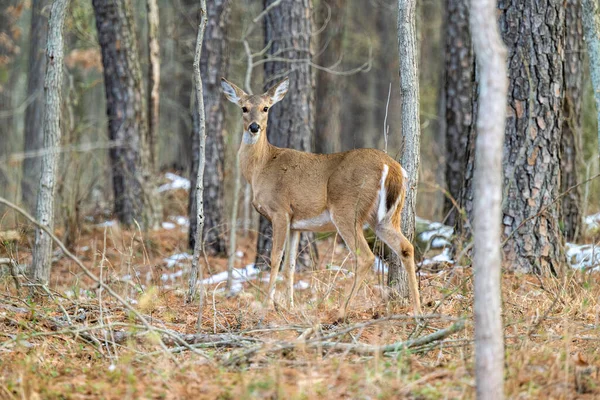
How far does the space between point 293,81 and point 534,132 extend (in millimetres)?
3064

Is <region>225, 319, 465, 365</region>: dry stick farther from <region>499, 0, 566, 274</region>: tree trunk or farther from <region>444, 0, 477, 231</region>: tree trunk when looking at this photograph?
<region>444, 0, 477, 231</region>: tree trunk

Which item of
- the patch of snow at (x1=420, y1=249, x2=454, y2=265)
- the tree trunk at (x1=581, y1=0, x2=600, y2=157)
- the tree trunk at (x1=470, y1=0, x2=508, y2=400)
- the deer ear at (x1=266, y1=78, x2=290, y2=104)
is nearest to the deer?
the deer ear at (x1=266, y1=78, x2=290, y2=104)

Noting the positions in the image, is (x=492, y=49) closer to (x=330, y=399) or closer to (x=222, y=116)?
(x=330, y=399)

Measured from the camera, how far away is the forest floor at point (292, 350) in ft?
13.1

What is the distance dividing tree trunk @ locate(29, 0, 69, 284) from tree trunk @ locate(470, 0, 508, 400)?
4178 mm

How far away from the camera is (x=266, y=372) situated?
13.6ft

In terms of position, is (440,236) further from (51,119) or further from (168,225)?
(168,225)

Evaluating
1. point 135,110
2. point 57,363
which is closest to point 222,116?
point 135,110

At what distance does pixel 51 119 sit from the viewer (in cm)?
663

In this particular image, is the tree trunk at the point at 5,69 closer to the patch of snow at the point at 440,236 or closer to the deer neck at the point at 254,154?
the deer neck at the point at 254,154

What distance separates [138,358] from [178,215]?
29.2 feet

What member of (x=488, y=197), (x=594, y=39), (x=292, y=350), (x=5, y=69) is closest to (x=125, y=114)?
(x=594, y=39)

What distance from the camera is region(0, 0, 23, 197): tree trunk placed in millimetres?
14867

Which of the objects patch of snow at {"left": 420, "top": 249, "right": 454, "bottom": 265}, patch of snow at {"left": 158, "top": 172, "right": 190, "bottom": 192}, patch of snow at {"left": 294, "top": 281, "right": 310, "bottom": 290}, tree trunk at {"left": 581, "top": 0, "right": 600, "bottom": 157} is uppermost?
tree trunk at {"left": 581, "top": 0, "right": 600, "bottom": 157}
